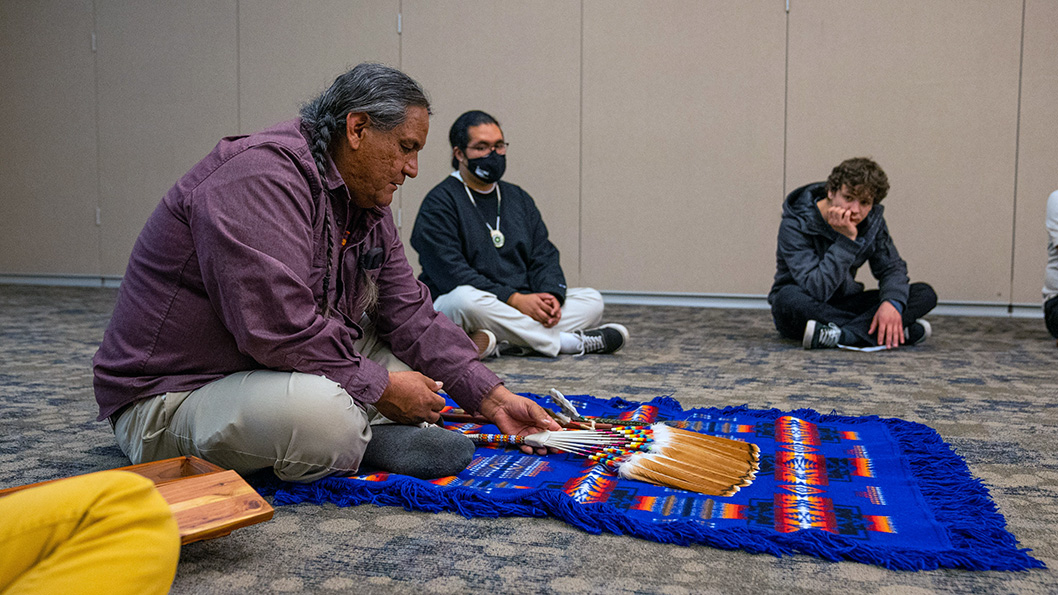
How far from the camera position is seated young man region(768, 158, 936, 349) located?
364cm

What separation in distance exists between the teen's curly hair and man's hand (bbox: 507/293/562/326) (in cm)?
130

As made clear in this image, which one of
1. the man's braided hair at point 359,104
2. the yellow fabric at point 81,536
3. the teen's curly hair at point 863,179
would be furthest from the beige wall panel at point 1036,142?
the yellow fabric at point 81,536

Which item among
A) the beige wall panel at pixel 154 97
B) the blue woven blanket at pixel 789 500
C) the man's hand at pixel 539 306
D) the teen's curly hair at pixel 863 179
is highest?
the beige wall panel at pixel 154 97

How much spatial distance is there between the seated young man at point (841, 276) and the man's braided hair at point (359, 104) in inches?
95.6

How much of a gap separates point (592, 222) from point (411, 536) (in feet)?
15.2

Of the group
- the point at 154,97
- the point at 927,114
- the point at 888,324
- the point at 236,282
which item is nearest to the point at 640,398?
the point at 236,282

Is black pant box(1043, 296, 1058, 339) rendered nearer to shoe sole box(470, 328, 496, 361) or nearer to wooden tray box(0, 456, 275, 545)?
→ shoe sole box(470, 328, 496, 361)

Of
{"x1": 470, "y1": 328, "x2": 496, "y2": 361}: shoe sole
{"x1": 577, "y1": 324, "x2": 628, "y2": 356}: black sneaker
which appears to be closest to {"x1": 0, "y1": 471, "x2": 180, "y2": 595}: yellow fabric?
{"x1": 470, "y1": 328, "x2": 496, "y2": 361}: shoe sole

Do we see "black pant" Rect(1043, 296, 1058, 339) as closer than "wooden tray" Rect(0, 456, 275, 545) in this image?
No

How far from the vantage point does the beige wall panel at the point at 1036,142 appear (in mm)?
5031

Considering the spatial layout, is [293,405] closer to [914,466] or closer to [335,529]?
[335,529]

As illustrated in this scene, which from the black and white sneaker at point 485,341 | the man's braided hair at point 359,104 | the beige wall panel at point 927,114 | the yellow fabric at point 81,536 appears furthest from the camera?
the beige wall panel at point 927,114

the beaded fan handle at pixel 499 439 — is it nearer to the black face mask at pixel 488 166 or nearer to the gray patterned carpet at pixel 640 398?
the gray patterned carpet at pixel 640 398

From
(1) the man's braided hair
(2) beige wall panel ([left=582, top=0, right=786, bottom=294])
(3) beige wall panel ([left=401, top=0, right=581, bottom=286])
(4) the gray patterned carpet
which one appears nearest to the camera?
(4) the gray patterned carpet
